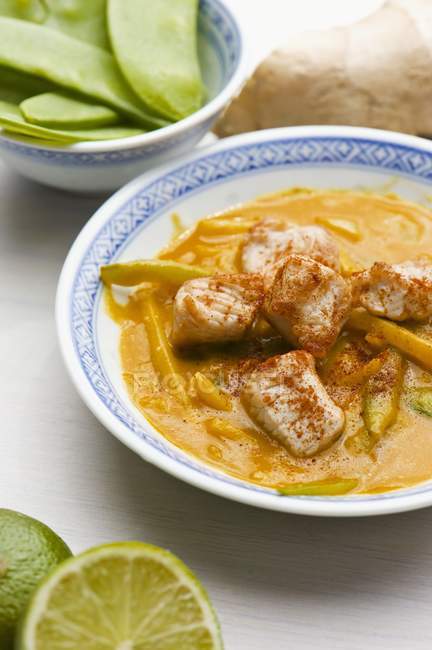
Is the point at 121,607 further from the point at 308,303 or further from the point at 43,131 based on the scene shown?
the point at 43,131

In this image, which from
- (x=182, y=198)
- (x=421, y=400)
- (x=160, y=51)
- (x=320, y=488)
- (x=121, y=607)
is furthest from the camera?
(x=160, y=51)

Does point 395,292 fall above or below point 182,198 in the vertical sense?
below

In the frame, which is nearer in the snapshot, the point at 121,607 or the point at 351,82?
the point at 121,607

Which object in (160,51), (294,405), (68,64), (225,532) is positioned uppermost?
(160,51)

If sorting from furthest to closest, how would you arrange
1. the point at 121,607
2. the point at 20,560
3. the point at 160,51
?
the point at 160,51 → the point at 20,560 → the point at 121,607

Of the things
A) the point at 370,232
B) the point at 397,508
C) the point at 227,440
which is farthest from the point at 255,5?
the point at 397,508

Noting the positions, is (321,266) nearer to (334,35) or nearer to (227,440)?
(227,440)

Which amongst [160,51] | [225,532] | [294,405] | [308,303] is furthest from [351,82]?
[225,532]
